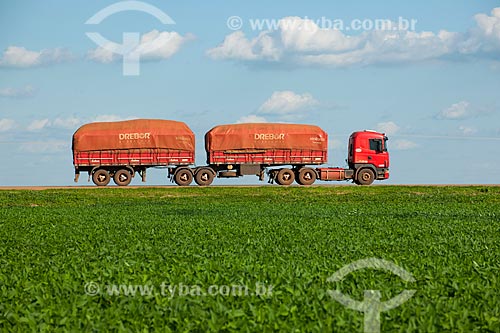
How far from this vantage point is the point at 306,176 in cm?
4459

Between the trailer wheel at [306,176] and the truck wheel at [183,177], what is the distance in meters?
6.66

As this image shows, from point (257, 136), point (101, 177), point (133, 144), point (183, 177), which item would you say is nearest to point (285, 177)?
point (257, 136)

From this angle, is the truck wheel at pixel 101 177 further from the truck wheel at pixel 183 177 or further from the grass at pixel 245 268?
the grass at pixel 245 268

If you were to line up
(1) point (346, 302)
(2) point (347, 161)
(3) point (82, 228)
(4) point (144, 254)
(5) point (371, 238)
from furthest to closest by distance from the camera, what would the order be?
(2) point (347, 161)
(3) point (82, 228)
(5) point (371, 238)
(4) point (144, 254)
(1) point (346, 302)

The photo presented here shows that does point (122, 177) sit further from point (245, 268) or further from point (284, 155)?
point (245, 268)

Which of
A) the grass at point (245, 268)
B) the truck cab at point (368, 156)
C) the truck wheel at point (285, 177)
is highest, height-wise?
the truck cab at point (368, 156)

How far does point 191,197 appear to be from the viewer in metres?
38.1

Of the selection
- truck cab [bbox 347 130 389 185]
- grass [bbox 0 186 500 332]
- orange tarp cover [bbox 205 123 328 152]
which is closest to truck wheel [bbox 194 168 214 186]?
orange tarp cover [bbox 205 123 328 152]

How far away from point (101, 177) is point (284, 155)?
36.4 ft

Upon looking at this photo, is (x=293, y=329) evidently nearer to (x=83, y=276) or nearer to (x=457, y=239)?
(x=83, y=276)

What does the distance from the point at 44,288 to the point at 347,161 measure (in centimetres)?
3568

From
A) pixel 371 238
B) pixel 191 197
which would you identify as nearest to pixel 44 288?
pixel 371 238

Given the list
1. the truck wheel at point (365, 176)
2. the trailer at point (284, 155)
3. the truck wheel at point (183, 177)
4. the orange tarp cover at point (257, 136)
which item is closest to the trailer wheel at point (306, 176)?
the trailer at point (284, 155)

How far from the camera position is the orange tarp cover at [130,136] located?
42.5 m
